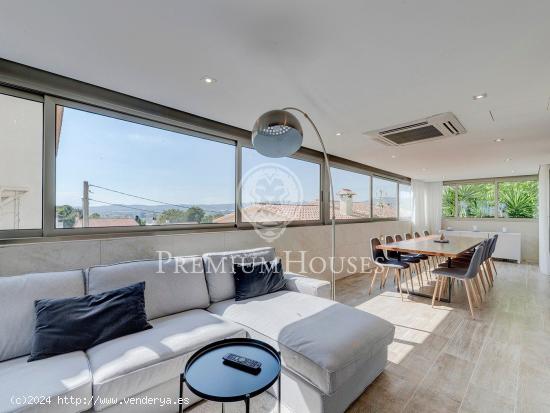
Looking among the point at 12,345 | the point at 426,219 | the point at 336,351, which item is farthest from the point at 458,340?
the point at 426,219

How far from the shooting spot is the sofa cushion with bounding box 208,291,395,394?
1606 mm

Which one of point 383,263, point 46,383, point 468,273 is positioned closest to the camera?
point 46,383

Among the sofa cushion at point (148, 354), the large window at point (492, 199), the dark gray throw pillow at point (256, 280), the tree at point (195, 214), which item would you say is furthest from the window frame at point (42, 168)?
the large window at point (492, 199)

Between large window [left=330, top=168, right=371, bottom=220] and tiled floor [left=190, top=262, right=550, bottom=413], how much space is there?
1812 mm

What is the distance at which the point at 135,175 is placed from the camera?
2.63 metres

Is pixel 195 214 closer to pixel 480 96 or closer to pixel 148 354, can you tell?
pixel 148 354

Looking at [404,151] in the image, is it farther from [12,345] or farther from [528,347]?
[12,345]

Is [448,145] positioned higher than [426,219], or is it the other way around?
[448,145]

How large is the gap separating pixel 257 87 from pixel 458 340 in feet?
10.3

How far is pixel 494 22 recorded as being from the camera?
4.66 ft

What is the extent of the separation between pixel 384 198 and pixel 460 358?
4.79m

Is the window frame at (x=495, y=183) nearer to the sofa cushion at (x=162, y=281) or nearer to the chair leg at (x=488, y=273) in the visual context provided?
the chair leg at (x=488, y=273)

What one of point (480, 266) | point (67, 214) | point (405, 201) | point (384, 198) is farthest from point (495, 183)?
point (67, 214)

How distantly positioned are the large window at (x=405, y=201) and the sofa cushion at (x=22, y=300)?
7.62m
